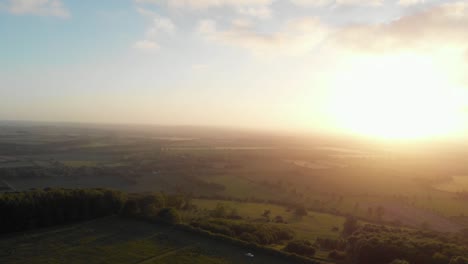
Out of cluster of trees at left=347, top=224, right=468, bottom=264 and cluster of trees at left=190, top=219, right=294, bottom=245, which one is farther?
cluster of trees at left=190, top=219, right=294, bottom=245

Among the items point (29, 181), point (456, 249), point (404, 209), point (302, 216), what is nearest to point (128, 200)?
point (302, 216)

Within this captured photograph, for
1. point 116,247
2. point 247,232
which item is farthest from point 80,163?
point 247,232

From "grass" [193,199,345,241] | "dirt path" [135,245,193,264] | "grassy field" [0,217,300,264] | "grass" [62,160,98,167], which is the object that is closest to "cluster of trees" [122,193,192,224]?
"grassy field" [0,217,300,264]

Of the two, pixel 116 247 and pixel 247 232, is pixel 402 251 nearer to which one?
pixel 247 232

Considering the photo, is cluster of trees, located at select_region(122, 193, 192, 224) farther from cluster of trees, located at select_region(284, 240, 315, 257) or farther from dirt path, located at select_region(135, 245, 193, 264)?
cluster of trees, located at select_region(284, 240, 315, 257)

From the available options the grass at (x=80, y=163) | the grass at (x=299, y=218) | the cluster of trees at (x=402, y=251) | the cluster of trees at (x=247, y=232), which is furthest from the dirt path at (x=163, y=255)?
the grass at (x=80, y=163)

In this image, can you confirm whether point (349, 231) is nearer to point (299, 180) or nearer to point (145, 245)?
point (145, 245)

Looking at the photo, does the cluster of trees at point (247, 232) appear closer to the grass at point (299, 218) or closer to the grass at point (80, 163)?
the grass at point (299, 218)
